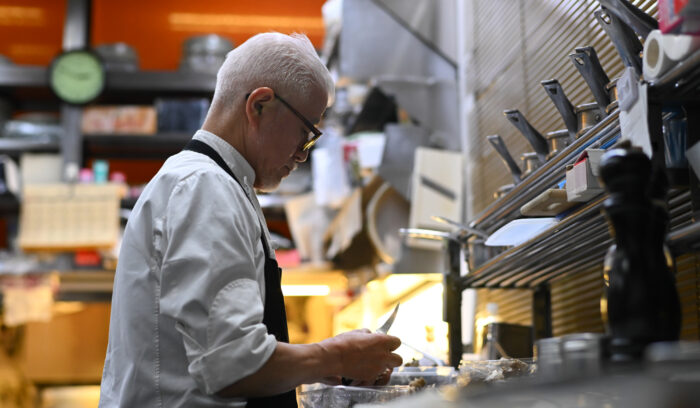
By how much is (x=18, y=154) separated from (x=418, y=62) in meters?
3.23

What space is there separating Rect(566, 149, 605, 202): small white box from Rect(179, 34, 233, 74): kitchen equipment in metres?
4.99

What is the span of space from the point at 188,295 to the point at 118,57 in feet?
17.3

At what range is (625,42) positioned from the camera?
1.57 meters

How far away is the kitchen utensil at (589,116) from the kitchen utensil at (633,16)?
0.30 meters

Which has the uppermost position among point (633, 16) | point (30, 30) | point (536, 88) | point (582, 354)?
point (30, 30)

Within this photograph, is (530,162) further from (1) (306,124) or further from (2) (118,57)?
(2) (118,57)

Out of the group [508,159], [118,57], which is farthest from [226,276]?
[118,57]

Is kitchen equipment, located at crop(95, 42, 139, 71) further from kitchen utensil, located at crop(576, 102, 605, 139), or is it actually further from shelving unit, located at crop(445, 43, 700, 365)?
kitchen utensil, located at crop(576, 102, 605, 139)

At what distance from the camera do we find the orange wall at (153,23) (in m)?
7.13

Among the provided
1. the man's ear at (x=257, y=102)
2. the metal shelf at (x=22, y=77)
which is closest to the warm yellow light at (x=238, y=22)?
the metal shelf at (x=22, y=77)

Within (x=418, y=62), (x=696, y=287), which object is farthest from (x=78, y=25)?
(x=696, y=287)

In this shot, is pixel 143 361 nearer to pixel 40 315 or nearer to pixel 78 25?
pixel 40 315

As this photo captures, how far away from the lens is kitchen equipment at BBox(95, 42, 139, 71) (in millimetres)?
6401

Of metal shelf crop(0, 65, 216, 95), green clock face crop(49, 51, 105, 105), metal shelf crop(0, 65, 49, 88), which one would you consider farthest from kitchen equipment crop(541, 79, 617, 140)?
metal shelf crop(0, 65, 49, 88)
